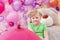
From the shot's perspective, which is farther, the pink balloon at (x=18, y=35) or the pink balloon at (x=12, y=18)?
the pink balloon at (x=12, y=18)

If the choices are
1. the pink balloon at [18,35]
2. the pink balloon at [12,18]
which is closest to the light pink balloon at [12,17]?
the pink balloon at [12,18]

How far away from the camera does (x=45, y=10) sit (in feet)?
5.96

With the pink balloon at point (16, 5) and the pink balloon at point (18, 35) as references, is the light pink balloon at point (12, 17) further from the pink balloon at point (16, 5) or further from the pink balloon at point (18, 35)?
the pink balloon at point (18, 35)

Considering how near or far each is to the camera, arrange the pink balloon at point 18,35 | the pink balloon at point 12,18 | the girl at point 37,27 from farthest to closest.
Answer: the pink balloon at point 12,18 → the girl at point 37,27 → the pink balloon at point 18,35

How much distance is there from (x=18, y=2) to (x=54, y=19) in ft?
1.80

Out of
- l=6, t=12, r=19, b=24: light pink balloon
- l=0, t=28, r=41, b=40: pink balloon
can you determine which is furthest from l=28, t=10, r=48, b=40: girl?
l=0, t=28, r=41, b=40: pink balloon

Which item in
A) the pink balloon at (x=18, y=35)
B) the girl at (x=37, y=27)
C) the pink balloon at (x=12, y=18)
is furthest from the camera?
the pink balloon at (x=12, y=18)

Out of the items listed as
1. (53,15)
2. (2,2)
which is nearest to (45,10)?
(53,15)

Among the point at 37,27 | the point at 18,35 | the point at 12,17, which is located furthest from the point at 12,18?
the point at 18,35

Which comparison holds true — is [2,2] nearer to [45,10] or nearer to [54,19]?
[45,10]

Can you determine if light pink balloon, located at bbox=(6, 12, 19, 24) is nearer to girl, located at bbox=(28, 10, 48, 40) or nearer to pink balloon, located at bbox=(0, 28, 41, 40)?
girl, located at bbox=(28, 10, 48, 40)

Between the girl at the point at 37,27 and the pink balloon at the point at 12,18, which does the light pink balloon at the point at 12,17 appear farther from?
the girl at the point at 37,27

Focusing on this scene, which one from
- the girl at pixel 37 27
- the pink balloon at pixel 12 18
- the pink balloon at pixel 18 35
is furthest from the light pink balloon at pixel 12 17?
the pink balloon at pixel 18 35

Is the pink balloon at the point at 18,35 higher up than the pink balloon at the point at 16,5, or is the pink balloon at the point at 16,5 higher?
the pink balloon at the point at 16,5
